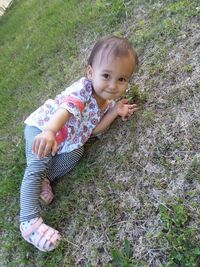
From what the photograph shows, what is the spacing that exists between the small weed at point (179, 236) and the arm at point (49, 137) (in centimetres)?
76

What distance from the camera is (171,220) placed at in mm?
2613

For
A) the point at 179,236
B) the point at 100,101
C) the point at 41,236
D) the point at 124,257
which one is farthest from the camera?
the point at 100,101

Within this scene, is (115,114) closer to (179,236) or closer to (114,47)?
(114,47)

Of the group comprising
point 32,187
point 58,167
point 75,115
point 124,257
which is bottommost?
point 124,257

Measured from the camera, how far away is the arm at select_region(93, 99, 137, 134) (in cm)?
339

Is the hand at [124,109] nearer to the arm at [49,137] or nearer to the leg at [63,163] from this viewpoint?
the leg at [63,163]

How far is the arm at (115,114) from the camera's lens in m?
3.39

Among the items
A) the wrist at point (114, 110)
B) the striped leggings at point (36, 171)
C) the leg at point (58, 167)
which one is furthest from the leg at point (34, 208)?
the wrist at point (114, 110)

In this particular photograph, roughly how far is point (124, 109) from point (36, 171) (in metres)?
0.80

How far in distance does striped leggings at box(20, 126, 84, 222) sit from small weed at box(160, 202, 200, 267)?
0.91 m

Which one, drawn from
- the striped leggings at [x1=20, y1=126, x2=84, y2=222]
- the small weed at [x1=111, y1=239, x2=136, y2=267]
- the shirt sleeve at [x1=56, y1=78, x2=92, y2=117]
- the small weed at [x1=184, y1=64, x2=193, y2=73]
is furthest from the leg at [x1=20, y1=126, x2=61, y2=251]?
the small weed at [x1=184, y1=64, x2=193, y2=73]

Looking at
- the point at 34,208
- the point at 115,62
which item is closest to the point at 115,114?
the point at 115,62

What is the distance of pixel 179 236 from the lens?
2.51 m

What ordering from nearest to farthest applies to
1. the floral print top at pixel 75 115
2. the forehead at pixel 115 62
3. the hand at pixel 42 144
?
the hand at pixel 42 144
the forehead at pixel 115 62
the floral print top at pixel 75 115
